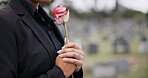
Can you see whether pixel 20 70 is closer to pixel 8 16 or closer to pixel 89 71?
pixel 8 16

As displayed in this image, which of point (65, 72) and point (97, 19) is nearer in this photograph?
point (65, 72)

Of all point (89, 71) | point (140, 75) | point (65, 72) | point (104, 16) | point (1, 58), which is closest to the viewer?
point (1, 58)

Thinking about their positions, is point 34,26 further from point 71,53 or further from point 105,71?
point 105,71

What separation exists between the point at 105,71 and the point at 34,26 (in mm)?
8901

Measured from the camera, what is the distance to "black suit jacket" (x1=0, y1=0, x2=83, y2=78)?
2.15 m

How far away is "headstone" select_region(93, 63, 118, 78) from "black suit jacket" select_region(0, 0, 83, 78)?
870 cm

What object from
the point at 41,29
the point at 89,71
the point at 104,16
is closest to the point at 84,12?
the point at 104,16

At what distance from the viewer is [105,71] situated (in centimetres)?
1113

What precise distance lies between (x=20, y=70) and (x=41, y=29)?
0.30 meters

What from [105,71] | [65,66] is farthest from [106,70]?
[65,66]

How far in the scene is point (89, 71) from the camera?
13.0 m

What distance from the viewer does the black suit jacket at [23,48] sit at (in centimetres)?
215

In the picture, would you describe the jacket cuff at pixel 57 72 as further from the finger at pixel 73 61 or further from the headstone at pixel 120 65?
the headstone at pixel 120 65

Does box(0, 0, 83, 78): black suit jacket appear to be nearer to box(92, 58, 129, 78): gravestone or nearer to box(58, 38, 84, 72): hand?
box(58, 38, 84, 72): hand
